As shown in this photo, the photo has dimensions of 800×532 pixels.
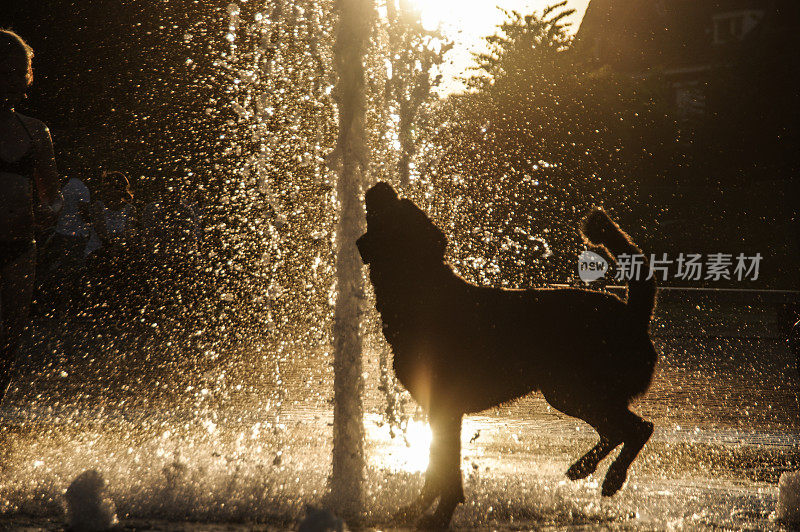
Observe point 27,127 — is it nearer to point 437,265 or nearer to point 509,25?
point 437,265

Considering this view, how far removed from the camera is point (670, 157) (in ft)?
92.6

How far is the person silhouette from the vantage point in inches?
134

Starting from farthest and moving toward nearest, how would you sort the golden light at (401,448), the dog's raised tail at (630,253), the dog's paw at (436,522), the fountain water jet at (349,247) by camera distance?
the golden light at (401,448), the fountain water jet at (349,247), the dog's raised tail at (630,253), the dog's paw at (436,522)

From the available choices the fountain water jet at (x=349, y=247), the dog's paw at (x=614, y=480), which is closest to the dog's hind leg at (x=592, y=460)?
the dog's paw at (x=614, y=480)

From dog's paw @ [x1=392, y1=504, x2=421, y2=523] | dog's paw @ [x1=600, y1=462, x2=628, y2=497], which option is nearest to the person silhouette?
dog's paw @ [x1=392, y1=504, x2=421, y2=523]

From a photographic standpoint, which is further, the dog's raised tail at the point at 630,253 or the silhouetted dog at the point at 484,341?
the dog's raised tail at the point at 630,253

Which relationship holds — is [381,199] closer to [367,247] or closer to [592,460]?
[367,247]

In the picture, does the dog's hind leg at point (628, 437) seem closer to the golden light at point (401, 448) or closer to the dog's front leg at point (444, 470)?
the dog's front leg at point (444, 470)

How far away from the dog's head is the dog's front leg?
2.26ft

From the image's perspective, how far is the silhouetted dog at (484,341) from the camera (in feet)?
10.9

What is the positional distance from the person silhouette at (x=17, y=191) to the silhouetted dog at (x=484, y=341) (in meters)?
1.51

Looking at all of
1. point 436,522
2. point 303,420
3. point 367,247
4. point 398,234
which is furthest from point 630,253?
point 303,420

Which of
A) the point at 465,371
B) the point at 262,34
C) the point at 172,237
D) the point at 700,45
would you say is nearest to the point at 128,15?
the point at 172,237

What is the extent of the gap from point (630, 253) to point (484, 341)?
852 mm
